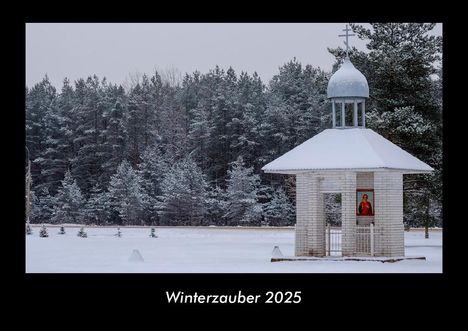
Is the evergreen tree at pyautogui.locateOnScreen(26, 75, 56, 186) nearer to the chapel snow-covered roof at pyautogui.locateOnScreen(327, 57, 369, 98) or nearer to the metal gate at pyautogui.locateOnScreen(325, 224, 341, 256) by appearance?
the metal gate at pyautogui.locateOnScreen(325, 224, 341, 256)

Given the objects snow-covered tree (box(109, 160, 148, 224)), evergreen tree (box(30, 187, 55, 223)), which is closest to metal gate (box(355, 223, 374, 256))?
snow-covered tree (box(109, 160, 148, 224))

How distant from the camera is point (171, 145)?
81.9 meters

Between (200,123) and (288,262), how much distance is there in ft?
172

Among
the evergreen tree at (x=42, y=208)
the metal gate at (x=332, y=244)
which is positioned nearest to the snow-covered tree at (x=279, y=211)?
the evergreen tree at (x=42, y=208)

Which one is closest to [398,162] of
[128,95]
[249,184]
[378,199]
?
[378,199]

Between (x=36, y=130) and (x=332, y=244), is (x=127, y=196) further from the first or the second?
(x=332, y=244)

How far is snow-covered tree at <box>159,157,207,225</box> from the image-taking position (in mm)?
71688

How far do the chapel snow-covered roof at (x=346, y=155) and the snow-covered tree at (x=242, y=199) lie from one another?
Result: 3901 cm

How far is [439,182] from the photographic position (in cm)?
4347

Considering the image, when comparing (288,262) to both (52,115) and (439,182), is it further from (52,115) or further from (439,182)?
(52,115)

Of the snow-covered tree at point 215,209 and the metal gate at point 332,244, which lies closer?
the metal gate at point 332,244

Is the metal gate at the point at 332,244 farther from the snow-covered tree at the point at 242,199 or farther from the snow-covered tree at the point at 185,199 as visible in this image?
the snow-covered tree at the point at 185,199

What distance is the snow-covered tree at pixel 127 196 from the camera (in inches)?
2899

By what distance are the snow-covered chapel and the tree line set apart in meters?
27.6
